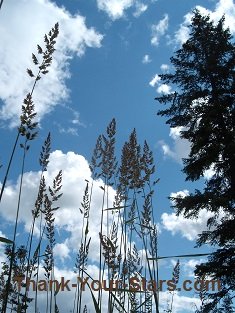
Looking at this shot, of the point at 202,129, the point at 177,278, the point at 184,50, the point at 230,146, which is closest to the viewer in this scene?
the point at 177,278

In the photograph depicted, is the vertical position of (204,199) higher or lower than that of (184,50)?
lower

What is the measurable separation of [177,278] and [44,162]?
15.1 ft

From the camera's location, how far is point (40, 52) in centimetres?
399

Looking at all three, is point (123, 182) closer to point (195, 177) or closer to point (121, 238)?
point (121, 238)

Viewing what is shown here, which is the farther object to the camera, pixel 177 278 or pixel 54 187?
pixel 177 278

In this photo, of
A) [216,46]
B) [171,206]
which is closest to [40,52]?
[171,206]

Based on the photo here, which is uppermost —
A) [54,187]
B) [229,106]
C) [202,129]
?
[229,106]

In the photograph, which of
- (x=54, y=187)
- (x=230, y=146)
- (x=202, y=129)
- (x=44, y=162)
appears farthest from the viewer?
(x=202, y=129)

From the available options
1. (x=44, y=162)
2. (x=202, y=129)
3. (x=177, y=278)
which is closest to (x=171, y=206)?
(x=202, y=129)

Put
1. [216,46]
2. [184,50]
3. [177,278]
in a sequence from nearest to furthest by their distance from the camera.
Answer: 1. [177,278]
2. [216,46]
3. [184,50]

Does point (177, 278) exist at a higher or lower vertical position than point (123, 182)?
lower

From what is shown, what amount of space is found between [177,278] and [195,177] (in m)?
5.24

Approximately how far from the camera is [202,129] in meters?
12.4

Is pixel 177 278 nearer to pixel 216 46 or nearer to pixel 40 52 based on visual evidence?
pixel 40 52
